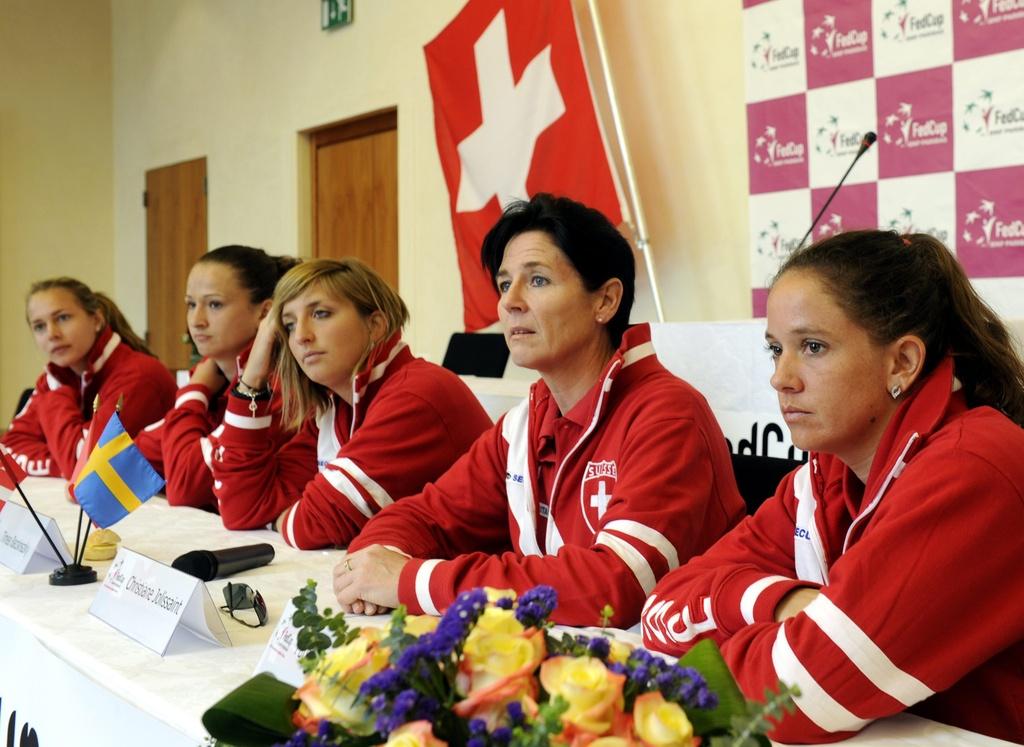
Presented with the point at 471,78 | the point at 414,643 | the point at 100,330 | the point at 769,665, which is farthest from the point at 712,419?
the point at 471,78

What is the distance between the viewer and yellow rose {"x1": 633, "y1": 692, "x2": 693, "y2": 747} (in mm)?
551

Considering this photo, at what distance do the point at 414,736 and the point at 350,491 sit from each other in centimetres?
147

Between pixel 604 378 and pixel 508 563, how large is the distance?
34 cm

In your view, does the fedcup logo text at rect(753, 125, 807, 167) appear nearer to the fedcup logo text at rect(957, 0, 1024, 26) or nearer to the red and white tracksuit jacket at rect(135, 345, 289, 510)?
the fedcup logo text at rect(957, 0, 1024, 26)

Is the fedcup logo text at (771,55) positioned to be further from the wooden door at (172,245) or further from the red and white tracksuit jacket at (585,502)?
the wooden door at (172,245)

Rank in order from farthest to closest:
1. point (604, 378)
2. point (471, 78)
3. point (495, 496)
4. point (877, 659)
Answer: point (471, 78) < point (495, 496) < point (604, 378) < point (877, 659)

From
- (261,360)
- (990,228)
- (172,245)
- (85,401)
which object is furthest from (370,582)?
(172,245)

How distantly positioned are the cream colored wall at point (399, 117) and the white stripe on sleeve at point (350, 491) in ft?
6.66

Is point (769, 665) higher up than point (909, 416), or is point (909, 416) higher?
point (909, 416)

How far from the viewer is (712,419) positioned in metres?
1.62

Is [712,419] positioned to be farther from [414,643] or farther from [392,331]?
[414,643]

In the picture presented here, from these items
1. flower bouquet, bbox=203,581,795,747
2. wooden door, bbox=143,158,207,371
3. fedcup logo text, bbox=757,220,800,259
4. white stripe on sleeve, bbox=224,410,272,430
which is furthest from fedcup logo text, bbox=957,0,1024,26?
wooden door, bbox=143,158,207,371

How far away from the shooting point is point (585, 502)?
162 centimetres

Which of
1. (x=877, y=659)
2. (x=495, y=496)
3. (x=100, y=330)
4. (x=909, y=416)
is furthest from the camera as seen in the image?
(x=100, y=330)
